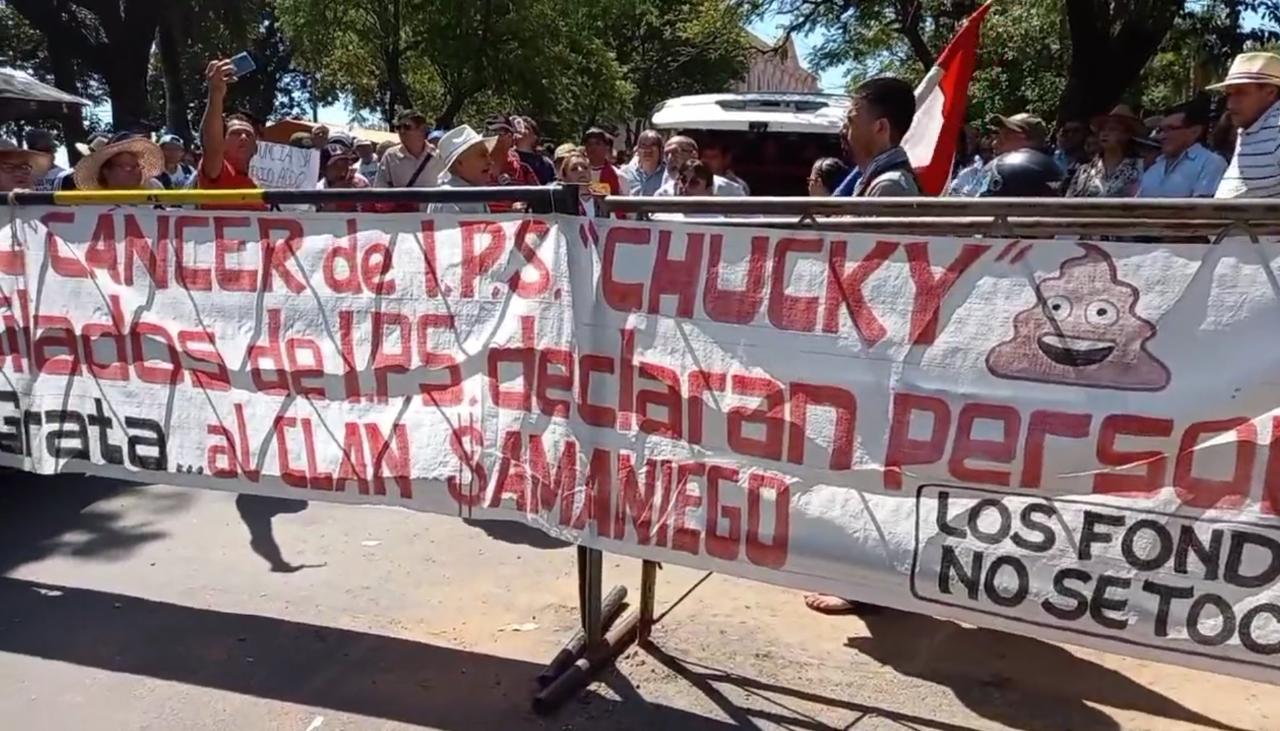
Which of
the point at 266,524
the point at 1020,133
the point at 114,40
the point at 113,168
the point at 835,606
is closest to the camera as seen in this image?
the point at 835,606

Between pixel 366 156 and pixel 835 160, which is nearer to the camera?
pixel 835 160

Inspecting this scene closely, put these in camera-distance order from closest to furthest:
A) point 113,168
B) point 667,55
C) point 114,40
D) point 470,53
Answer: point 113,168, point 470,53, point 114,40, point 667,55

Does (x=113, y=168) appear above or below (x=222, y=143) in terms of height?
below

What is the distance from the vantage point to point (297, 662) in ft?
13.0

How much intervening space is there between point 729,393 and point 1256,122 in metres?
4.12

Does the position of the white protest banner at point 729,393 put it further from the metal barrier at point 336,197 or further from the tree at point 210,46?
the tree at point 210,46

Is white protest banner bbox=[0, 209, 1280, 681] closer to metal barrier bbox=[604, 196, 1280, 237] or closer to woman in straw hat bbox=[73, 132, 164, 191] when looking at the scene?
Answer: metal barrier bbox=[604, 196, 1280, 237]

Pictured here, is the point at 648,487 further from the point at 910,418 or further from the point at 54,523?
the point at 54,523

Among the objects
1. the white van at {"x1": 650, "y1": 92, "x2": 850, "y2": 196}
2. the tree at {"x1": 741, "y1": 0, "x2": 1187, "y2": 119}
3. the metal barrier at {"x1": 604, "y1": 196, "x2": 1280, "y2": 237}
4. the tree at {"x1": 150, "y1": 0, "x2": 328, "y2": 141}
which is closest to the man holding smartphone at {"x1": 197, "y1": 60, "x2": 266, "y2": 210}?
the metal barrier at {"x1": 604, "y1": 196, "x2": 1280, "y2": 237}

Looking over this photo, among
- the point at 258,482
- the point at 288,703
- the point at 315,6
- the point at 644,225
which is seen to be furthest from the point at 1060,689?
the point at 315,6

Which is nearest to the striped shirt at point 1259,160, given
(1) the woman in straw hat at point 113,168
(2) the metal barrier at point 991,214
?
(2) the metal barrier at point 991,214

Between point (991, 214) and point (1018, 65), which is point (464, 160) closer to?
point (991, 214)

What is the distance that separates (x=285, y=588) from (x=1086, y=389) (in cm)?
329

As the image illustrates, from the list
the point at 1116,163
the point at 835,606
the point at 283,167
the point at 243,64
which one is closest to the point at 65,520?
the point at 243,64
